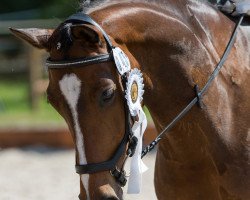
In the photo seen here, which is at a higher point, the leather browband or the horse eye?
the leather browband

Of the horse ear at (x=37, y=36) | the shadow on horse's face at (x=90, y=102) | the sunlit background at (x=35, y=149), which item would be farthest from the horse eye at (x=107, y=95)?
the sunlit background at (x=35, y=149)

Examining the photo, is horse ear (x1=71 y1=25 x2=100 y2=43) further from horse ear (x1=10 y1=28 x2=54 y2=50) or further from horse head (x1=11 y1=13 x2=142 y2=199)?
horse ear (x1=10 y1=28 x2=54 y2=50)

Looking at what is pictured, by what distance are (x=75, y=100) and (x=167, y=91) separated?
1.84ft

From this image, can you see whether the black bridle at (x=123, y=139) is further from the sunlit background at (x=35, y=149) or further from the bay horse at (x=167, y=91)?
the sunlit background at (x=35, y=149)

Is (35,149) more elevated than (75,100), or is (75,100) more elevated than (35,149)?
(75,100)

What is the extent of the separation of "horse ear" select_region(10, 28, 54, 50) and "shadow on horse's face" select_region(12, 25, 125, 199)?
152 millimetres

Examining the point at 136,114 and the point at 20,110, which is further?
the point at 20,110

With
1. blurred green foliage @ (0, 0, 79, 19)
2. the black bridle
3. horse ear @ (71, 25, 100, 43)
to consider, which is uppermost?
horse ear @ (71, 25, 100, 43)

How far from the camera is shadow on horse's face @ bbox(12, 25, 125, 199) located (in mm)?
2863

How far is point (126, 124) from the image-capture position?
2961 millimetres

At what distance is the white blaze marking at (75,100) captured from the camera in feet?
9.39

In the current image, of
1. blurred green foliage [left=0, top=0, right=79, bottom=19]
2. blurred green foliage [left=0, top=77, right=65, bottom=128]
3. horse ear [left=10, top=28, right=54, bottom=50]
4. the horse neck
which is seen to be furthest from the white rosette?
blurred green foliage [left=0, top=0, right=79, bottom=19]

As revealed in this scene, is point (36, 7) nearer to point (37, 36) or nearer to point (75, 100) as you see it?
point (37, 36)

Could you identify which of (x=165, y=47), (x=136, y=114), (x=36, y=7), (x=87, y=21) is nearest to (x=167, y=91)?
(x=165, y=47)
